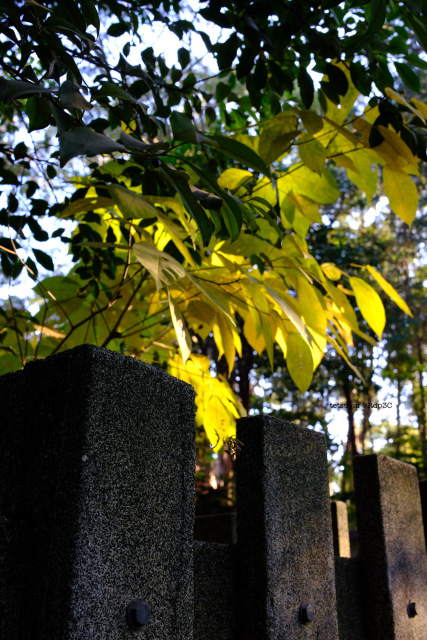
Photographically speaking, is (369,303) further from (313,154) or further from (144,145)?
(144,145)

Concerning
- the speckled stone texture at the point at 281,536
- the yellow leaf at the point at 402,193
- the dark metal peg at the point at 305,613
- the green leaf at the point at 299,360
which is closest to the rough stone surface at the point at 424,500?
the speckled stone texture at the point at 281,536

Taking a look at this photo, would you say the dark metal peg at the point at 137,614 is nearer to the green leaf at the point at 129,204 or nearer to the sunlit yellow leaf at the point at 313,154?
the green leaf at the point at 129,204

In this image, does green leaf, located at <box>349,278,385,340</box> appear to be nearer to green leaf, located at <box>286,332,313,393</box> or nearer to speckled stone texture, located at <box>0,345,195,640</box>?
green leaf, located at <box>286,332,313,393</box>

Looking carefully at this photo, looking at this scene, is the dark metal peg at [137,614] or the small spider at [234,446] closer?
the dark metal peg at [137,614]

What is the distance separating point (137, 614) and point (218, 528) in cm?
141

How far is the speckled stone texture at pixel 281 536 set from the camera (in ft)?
3.67

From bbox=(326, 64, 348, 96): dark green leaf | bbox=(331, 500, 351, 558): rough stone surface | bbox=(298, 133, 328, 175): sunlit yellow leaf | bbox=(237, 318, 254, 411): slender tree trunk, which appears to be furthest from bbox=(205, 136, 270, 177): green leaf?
bbox=(237, 318, 254, 411): slender tree trunk

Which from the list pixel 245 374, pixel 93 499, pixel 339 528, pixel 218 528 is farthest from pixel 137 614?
pixel 245 374

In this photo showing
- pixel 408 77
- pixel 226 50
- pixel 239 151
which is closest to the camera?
pixel 239 151

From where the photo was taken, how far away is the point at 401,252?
10445 mm

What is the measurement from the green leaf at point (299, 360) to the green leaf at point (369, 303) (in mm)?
236

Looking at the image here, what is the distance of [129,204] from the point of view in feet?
2.71

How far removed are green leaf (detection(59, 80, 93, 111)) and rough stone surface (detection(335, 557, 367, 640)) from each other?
129cm

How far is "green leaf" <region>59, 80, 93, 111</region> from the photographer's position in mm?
616
